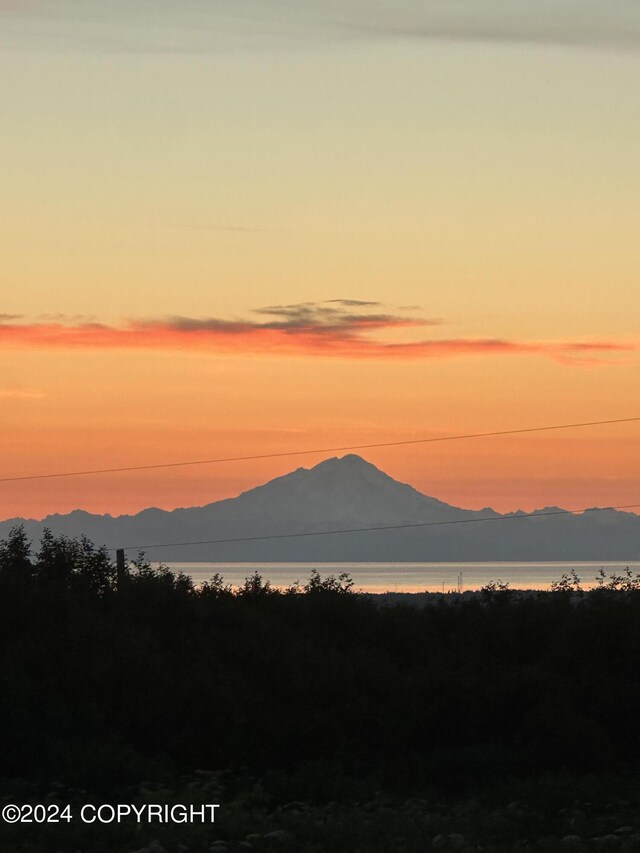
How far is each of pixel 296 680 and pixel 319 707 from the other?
47.2 inches

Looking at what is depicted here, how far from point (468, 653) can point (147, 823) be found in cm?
2550

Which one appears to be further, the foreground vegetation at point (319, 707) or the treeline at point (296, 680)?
the treeline at point (296, 680)

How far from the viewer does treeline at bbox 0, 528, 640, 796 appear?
3681 centimetres

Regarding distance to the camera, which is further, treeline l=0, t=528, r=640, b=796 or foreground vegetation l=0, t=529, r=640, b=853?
treeline l=0, t=528, r=640, b=796

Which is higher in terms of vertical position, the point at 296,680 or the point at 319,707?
the point at 296,680

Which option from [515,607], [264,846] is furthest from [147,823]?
[515,607]

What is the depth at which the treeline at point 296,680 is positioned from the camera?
121 feet

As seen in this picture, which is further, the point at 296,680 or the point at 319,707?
the point at 296,680

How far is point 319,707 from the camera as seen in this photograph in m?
40.7

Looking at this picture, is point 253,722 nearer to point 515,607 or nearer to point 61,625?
point 61,625

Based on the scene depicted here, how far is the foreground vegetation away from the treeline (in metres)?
0.08

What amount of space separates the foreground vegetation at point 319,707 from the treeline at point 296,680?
79 millimetres

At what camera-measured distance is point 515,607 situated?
50.5m

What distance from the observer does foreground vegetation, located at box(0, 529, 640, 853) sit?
2683 centimetres
